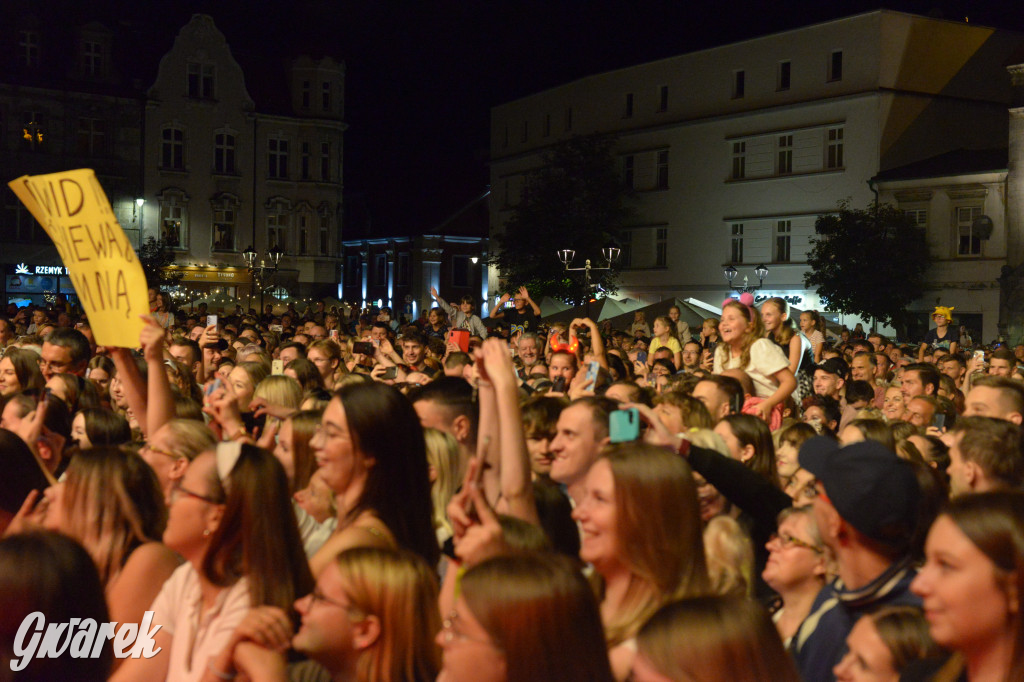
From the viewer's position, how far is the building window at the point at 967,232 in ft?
127

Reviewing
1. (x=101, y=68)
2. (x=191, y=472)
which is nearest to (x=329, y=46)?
(x=101, y=68)

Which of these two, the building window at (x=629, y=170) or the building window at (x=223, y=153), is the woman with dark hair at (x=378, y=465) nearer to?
the building window at (x=629, y=170)

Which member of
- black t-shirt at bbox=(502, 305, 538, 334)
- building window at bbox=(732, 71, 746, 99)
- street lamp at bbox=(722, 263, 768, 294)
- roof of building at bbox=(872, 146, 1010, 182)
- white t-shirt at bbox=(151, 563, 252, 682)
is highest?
building window at bbox=(732, 71, 746, 99)

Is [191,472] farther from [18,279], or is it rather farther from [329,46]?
[329,46]

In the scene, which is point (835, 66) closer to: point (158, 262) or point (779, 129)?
point (779, 129)

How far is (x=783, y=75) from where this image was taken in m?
44.8

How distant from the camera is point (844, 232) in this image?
3934 centimetres

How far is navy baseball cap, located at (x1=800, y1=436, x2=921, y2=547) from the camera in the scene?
364 centimetres

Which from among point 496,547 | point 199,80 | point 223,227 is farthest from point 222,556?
point 199,80

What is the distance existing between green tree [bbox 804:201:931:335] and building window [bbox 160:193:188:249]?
26.8 m

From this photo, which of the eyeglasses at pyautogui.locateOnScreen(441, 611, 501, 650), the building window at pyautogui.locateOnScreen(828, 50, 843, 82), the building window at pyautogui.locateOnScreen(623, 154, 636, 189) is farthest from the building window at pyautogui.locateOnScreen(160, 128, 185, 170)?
the eyeglasses at pyautogui.locateOnScreen(441, 611, 501, 650)

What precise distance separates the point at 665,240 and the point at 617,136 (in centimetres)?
543

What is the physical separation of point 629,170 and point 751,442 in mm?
46324

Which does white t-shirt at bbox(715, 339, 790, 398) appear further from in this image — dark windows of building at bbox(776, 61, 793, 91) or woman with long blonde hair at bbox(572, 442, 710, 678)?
dark windows of building at bbox(776, 61, 793, 91)
